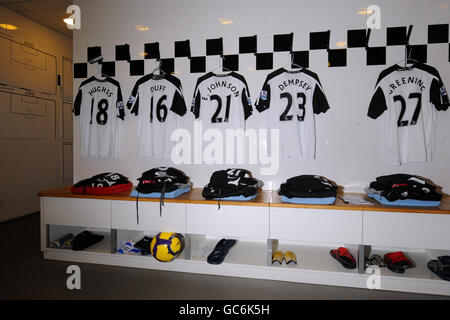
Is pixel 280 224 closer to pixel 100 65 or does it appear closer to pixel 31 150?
pixel 100 65

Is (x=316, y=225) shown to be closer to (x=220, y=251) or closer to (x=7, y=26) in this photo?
(x=220, y=251)

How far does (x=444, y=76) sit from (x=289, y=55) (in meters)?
1.27

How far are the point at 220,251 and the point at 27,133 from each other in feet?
10.8

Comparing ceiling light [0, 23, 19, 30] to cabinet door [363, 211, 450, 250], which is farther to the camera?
ceiling light [0, 23, 19, 30]

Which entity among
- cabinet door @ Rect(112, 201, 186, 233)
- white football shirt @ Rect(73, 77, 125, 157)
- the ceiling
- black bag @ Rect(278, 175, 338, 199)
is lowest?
cabinet door @ Rect(112, 201, 186, 233)

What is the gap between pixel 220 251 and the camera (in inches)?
83.0

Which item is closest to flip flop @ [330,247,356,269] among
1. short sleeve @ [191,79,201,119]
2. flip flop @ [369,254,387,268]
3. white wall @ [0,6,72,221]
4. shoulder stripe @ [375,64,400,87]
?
flip flop @ [369,254,387,268]

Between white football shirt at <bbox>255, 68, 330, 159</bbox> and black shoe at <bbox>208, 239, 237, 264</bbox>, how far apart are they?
891mm

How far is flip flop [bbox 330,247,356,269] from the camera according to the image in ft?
6.23

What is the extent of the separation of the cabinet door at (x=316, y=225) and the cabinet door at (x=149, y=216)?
2.35 ft

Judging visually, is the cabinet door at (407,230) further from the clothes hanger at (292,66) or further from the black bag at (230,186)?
the clothes hanger at (292,66)

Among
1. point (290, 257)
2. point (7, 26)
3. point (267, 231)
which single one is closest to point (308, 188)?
point (267, 231)

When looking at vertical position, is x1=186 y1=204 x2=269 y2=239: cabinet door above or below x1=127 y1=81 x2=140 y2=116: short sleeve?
below

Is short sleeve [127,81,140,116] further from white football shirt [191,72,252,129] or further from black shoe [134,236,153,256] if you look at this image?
black shoe [134,236,153,256]
